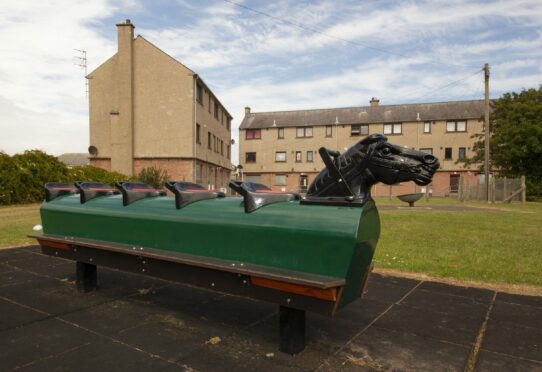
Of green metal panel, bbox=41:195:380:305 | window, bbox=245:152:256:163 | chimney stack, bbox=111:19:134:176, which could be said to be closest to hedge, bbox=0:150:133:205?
chimney stack, bbox=111:19:134:176

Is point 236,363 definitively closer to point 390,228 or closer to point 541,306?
point 541,306

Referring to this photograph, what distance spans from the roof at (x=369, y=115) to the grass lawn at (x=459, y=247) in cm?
3471

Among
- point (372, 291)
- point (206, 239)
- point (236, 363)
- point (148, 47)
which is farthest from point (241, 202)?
point (148, 47)

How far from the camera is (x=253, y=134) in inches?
1989

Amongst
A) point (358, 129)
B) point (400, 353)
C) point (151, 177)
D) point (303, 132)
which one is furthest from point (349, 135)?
point (400, 353)

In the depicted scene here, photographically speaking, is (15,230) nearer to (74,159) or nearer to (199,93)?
(199,93)

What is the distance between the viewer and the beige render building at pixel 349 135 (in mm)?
43906

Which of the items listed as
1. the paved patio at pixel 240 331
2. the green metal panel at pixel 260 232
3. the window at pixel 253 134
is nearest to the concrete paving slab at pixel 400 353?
the paved patio at pixel 240 331

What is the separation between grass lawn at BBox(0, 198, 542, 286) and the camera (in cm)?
610

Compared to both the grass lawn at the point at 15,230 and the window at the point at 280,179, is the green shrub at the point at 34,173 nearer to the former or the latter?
the grass lawn at the point at 15,230

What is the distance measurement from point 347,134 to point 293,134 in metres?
6.98

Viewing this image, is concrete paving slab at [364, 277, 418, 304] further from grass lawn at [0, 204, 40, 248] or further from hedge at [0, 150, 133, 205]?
hedge at [0, 150, 133, 205]

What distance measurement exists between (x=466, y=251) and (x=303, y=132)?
41.7 m

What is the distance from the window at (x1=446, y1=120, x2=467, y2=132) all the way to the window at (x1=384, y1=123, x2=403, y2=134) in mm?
5276
